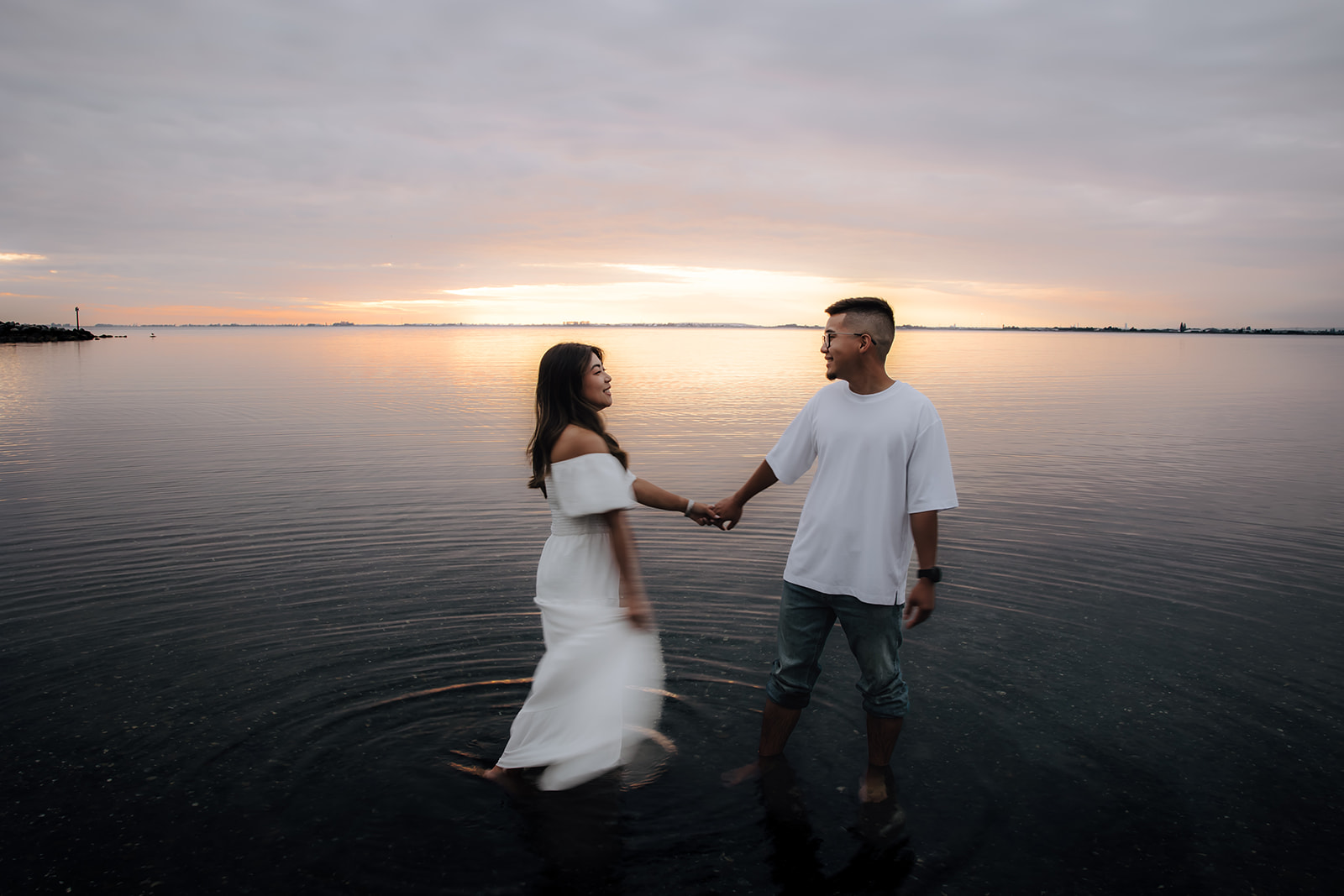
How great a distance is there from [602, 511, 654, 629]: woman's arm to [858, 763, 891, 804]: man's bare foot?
1462 millimetres

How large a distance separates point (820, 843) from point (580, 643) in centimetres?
151

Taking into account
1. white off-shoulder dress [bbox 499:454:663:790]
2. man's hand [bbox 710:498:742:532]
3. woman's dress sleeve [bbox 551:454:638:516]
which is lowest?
white off-shoulder dress [bbox 499:454:663:790]

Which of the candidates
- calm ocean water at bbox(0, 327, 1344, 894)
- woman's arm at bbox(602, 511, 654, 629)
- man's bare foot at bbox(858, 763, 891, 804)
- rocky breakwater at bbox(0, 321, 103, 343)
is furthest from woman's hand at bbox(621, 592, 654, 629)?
rocky breakwater at bbox(0, 321, 103, 343)

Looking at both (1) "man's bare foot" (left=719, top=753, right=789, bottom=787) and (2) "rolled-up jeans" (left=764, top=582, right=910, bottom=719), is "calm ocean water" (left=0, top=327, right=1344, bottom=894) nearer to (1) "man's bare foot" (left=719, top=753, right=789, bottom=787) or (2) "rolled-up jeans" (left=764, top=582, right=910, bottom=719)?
(1) "man's bare foot" (left=719, top=753, right=789, bottom=787)

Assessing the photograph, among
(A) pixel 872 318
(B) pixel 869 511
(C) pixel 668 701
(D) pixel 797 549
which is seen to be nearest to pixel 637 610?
(D) pixel 797 549

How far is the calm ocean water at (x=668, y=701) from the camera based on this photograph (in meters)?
4.02

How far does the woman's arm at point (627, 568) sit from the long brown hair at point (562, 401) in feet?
1.09

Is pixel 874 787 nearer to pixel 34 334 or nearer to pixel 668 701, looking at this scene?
pixel 668 701

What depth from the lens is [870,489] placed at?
4.17 m

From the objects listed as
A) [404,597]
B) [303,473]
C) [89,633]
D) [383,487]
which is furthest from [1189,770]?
[303,473]

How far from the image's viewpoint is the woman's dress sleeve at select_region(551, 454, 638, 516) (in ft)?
13.7

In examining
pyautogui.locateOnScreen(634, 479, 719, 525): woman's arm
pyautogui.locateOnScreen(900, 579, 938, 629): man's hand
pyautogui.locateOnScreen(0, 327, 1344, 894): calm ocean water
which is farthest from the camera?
pyautogui.locateOnScreen(634, 479, 719, 525): woman's arm

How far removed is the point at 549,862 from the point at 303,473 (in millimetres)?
11234

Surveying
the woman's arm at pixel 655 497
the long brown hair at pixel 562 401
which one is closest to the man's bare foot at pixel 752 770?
the woman's arm at pixel 655 497
